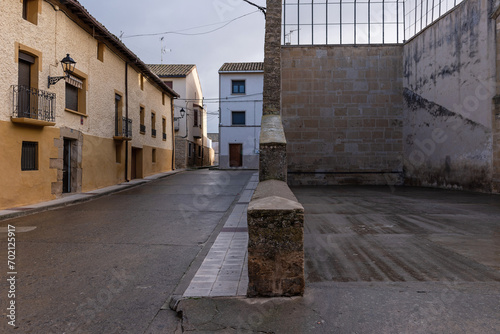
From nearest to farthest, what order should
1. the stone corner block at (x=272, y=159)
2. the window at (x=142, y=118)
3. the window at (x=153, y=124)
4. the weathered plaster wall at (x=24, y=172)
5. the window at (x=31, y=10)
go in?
the stone corner block at (x=272, y=159) → the weathered plaster wall at (x=24, y=172) → the window at (x=31, y=10) → the window at (x=142, y=118) → the window at (x=153, y=124)

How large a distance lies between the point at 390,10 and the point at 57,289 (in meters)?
15.1

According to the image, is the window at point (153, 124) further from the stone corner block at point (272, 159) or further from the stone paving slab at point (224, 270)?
the stone paving slab at point (224, 270)

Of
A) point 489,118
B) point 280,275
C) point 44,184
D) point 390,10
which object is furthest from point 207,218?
point 390,10

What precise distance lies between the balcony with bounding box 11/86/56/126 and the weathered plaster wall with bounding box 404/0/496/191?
12.6 metres

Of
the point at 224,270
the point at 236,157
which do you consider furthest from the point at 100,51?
the point at 236,157

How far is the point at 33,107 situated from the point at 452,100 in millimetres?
13032

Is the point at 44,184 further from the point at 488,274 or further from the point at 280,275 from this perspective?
the point at 488,274

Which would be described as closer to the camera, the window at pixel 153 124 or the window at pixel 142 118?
the window at pixel 142 118

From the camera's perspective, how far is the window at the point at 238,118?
32.0m

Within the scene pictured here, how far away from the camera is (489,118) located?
1004 cm

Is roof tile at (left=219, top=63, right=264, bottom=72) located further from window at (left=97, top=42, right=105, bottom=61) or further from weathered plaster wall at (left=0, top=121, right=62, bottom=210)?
weathered plaster wall at (left=0, top=121, right=62, bottom=210)

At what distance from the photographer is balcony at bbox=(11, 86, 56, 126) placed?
Answer: 8.94m

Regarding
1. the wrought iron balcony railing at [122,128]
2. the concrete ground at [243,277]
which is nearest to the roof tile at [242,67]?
the wrought iron balcony railing at [122,128]

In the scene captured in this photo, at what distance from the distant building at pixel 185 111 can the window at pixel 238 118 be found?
170 inches
